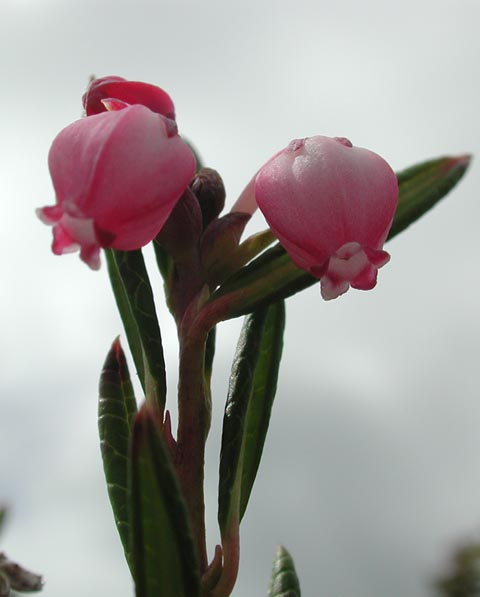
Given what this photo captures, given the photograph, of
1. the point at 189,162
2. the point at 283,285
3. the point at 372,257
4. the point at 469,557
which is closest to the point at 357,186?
the point at 372,257

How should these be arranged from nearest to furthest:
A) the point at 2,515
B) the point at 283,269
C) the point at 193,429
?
1. the point at 193,429
2. the point at 283,269
3. the point at 2,515

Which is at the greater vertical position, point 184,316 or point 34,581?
point 184,316

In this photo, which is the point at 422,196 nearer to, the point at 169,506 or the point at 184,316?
the point at 184,316

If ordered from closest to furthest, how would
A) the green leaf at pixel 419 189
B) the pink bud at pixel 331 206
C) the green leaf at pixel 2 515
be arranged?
the pink bud at pixel 331 206 → the green leaf at pixel 419 189 → the green leaf at pixel 2 515

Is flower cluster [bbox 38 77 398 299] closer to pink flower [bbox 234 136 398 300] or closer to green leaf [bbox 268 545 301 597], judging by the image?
pink flower [bbox 234 136 398 300]

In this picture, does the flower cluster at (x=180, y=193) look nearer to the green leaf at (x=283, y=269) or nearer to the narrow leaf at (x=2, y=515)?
the green leaf at (x=283, y=269)

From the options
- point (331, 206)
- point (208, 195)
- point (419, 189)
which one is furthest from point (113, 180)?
point (419, 189)

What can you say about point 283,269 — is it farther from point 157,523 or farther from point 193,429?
point 157,523

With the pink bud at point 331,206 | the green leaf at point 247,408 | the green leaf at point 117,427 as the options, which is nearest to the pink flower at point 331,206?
the pink bud at point 331,206
